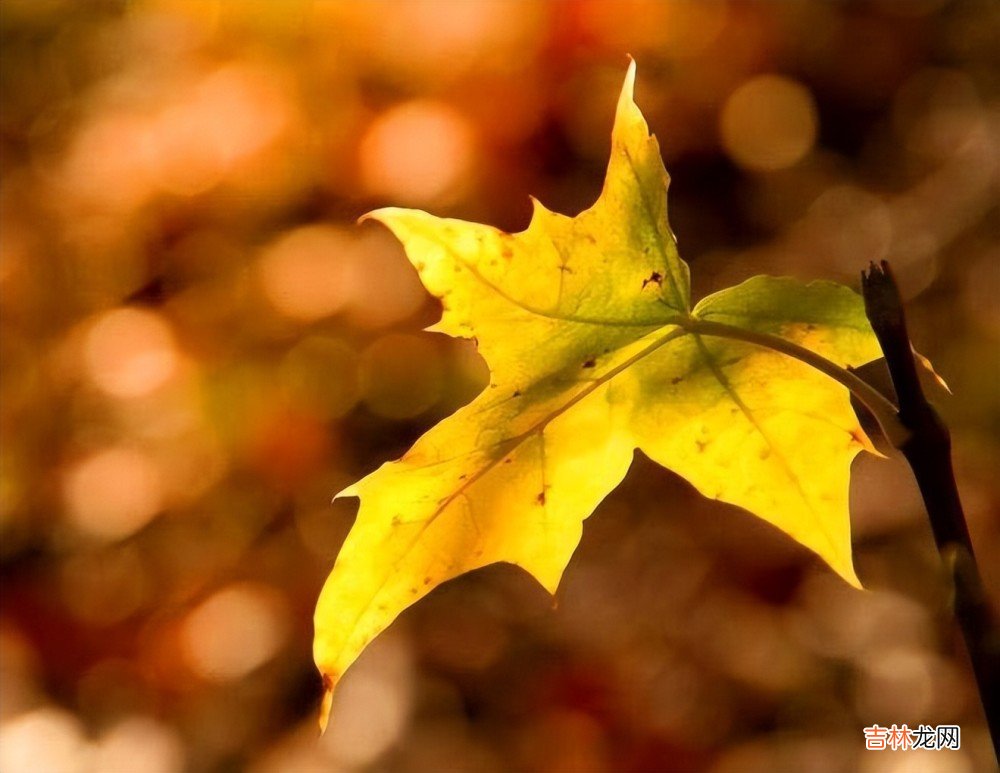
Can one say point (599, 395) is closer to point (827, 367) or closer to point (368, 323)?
point (827, 367)

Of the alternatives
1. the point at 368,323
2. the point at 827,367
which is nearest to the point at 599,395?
the point at 827,367

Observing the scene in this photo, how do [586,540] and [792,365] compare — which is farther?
[586,540]

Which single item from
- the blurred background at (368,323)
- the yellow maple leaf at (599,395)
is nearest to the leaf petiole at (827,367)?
the yellow maple leaf at (599,395)

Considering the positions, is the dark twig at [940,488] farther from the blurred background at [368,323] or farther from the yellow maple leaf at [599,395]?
the blurred background at [368,323]

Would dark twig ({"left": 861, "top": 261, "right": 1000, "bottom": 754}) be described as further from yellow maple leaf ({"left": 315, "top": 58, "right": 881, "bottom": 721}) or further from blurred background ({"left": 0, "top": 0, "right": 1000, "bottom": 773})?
blurred background ({"left": 0, "top": 0, "right": 1000, "bottom": 773})

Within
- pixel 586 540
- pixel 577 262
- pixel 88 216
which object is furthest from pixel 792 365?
pixel 88 216

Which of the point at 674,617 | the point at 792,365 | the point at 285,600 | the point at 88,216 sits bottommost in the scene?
the point at 674,617

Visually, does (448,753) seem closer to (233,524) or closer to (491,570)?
(491,570)
